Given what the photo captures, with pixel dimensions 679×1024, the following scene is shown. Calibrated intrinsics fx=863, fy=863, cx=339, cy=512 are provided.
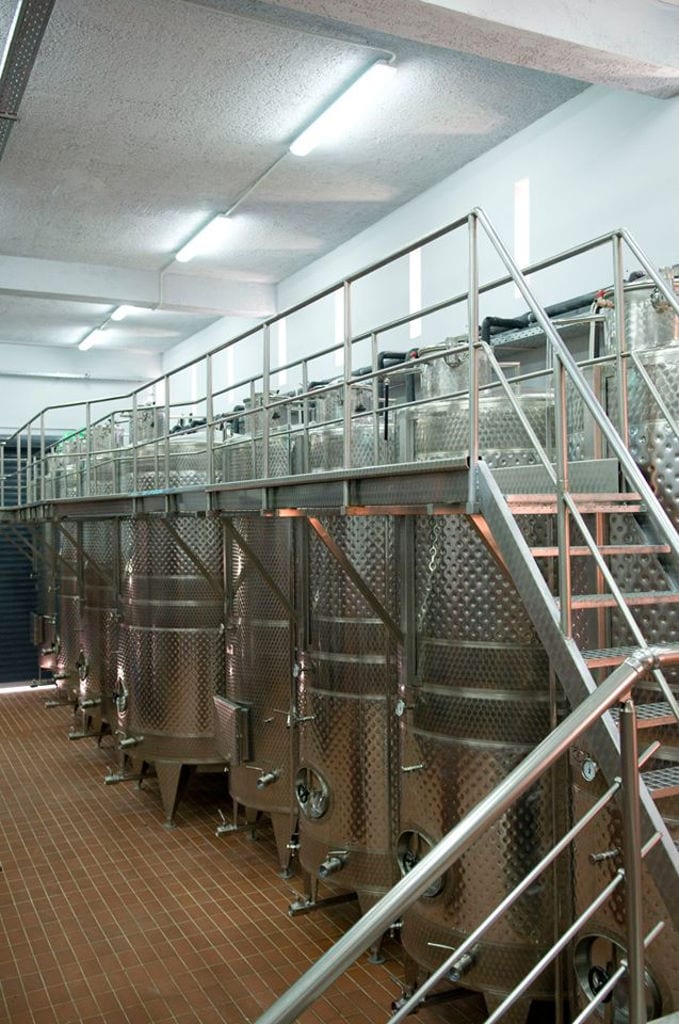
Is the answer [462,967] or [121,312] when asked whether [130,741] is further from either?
[121,312]

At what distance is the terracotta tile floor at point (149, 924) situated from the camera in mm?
5508

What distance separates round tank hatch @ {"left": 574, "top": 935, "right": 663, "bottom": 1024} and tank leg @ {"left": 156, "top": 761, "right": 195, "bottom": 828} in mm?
5495

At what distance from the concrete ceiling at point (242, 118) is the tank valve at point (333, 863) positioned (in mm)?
5788

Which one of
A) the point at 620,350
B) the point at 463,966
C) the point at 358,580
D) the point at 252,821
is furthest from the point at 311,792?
the point at 620,350

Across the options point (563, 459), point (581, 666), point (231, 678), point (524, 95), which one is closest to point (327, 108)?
point (524, 95)

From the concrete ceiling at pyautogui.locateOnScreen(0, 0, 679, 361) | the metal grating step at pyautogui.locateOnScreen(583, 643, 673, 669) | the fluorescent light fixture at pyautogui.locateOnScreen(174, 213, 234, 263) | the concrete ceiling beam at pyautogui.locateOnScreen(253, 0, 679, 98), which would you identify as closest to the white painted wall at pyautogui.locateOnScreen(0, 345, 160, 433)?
the concrete ceiling at pyautogui.locateOnScreen(0, 0, 679, 361)

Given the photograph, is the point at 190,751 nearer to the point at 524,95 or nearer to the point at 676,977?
the point at 676,977

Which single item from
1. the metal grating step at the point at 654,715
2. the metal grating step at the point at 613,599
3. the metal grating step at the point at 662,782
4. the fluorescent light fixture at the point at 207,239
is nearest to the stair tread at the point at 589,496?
the metal grating step at the point at 613,599

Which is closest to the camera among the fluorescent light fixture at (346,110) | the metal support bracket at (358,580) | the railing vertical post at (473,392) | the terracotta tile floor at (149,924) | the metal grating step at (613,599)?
the metal grating step at (613,599)

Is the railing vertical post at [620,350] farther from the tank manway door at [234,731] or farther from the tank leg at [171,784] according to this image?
the tank leg at [171,784]

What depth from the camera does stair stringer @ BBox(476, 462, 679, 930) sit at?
8.86ft

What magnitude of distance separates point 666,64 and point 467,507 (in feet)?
15.6

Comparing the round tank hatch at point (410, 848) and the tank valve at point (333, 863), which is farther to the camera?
the tank valve at point (333, 863)

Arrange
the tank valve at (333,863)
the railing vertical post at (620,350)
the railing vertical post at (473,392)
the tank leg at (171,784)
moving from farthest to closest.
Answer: the tank leg at (171,784), the tank valve at (333,863), the railing vertical post at (620,350), the railing vertical post at (473,392)
